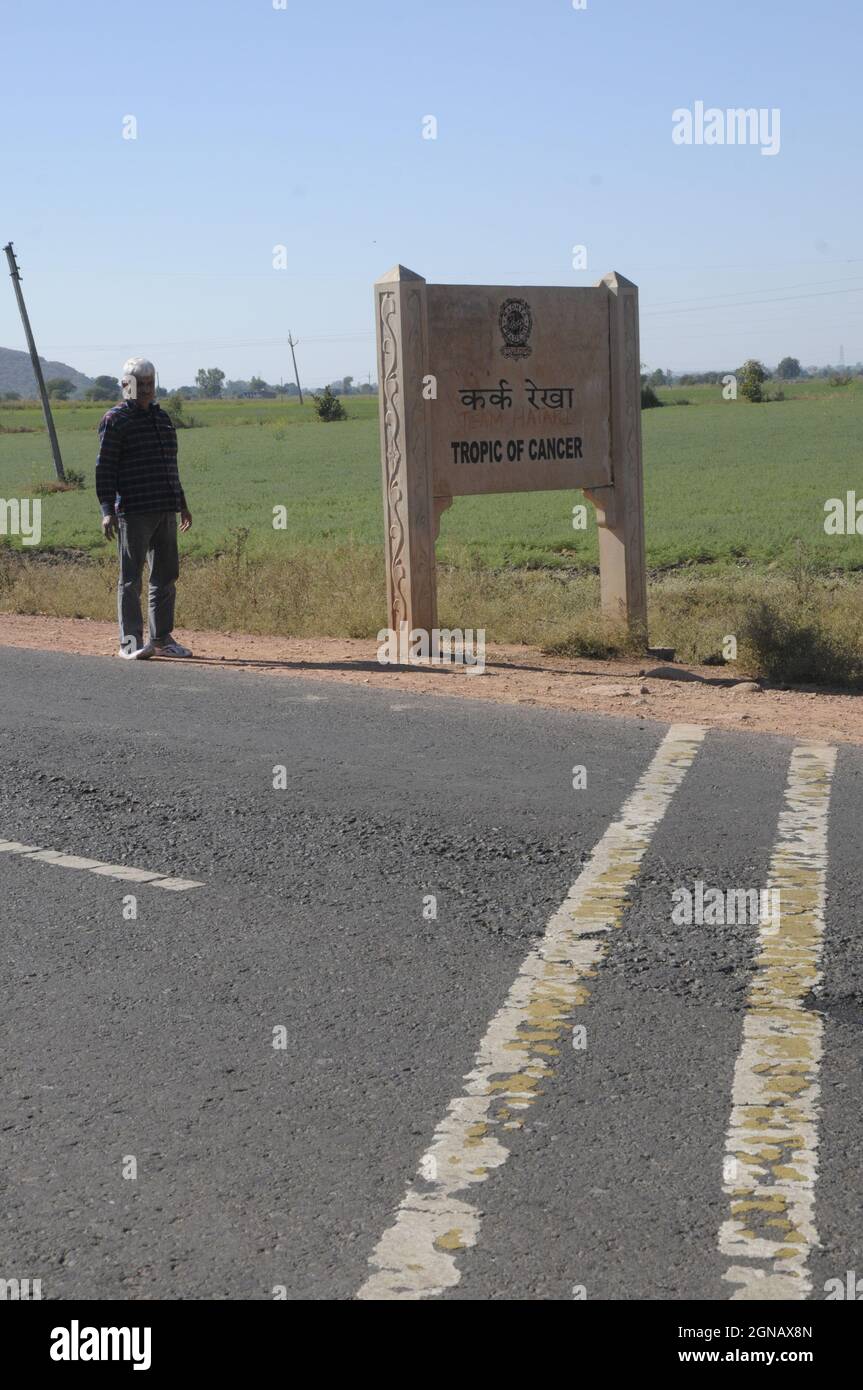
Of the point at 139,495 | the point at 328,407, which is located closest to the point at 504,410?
the point at 139,495

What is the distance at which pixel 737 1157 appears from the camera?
351 centimetres

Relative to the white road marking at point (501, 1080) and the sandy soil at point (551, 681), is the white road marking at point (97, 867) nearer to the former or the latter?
the white road marking at point (501, 1080)

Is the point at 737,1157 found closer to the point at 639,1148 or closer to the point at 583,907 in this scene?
the point at 639,1148

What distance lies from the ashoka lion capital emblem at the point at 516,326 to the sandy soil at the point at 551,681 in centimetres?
237

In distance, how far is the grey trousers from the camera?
37.3 ft

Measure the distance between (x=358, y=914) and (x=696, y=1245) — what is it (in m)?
2.37

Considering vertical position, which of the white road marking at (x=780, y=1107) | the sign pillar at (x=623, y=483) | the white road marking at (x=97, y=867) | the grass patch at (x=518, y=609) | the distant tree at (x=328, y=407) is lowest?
the white road marking at (x=780, y=1107)

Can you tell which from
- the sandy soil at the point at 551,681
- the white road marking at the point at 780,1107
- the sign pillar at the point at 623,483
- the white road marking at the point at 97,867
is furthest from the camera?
the sign pillar at the point at 623,483

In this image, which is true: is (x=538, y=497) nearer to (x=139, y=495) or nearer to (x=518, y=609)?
(x=518, y=609)

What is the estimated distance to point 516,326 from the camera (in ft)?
38.7

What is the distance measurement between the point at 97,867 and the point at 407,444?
5931 mm

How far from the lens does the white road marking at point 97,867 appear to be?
5.75m

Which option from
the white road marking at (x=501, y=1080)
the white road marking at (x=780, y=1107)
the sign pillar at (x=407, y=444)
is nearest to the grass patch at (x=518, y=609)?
the sign pillar at (x=407, y=444)
